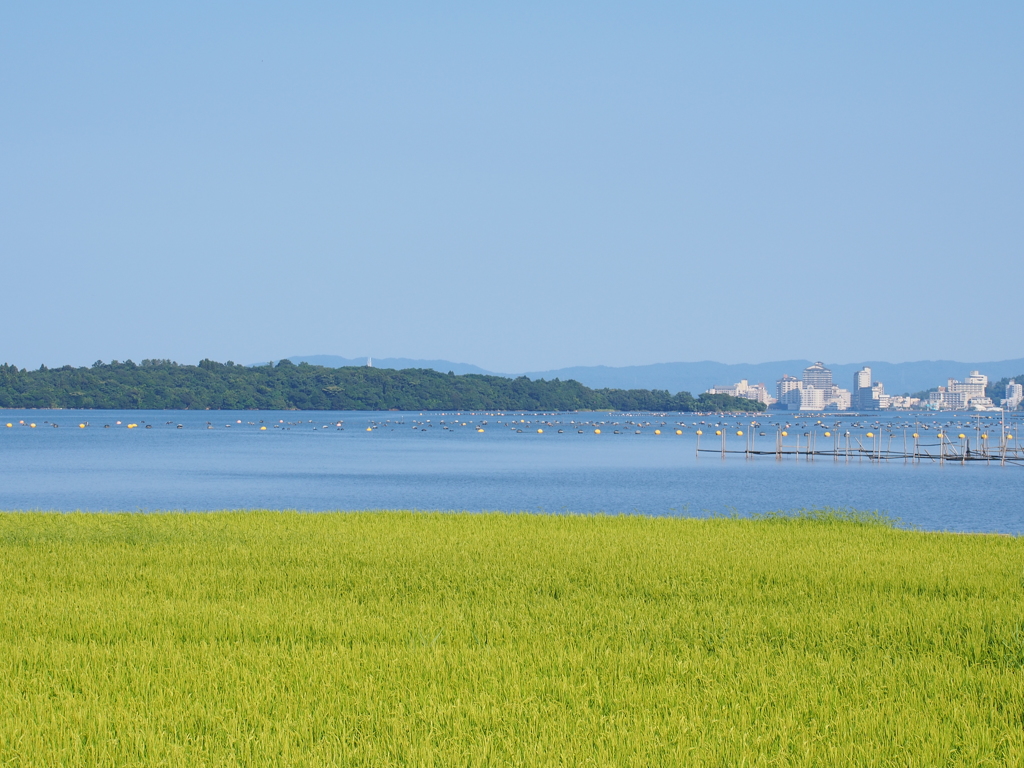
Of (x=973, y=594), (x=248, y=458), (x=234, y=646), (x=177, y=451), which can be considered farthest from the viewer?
(x=177, y=451)

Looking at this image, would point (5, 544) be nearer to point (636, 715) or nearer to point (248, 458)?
point (636, 715)

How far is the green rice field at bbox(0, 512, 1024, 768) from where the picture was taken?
6789 millimetres

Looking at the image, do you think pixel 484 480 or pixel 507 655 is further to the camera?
pixel 484 480

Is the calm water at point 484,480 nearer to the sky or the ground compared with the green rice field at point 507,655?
nearer to the ground

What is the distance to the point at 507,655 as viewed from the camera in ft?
29.6

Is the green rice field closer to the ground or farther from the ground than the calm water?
farther from the ground

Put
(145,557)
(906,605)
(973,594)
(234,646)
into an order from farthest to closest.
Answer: (145,557)
(973,594)
(906,605)
(234,646)

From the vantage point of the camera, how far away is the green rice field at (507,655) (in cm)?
679

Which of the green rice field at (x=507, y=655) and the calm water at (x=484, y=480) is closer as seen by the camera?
the green rice field at (x=507, y=655)

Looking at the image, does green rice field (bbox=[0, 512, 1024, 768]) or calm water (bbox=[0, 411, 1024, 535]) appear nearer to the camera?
green rice field (bbox=[0, 512, 1024, 768])

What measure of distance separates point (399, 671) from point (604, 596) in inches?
168

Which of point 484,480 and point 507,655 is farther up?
point 507,655

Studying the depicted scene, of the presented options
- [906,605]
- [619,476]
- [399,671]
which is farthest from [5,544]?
[619,476]

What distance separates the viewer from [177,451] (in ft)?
262
